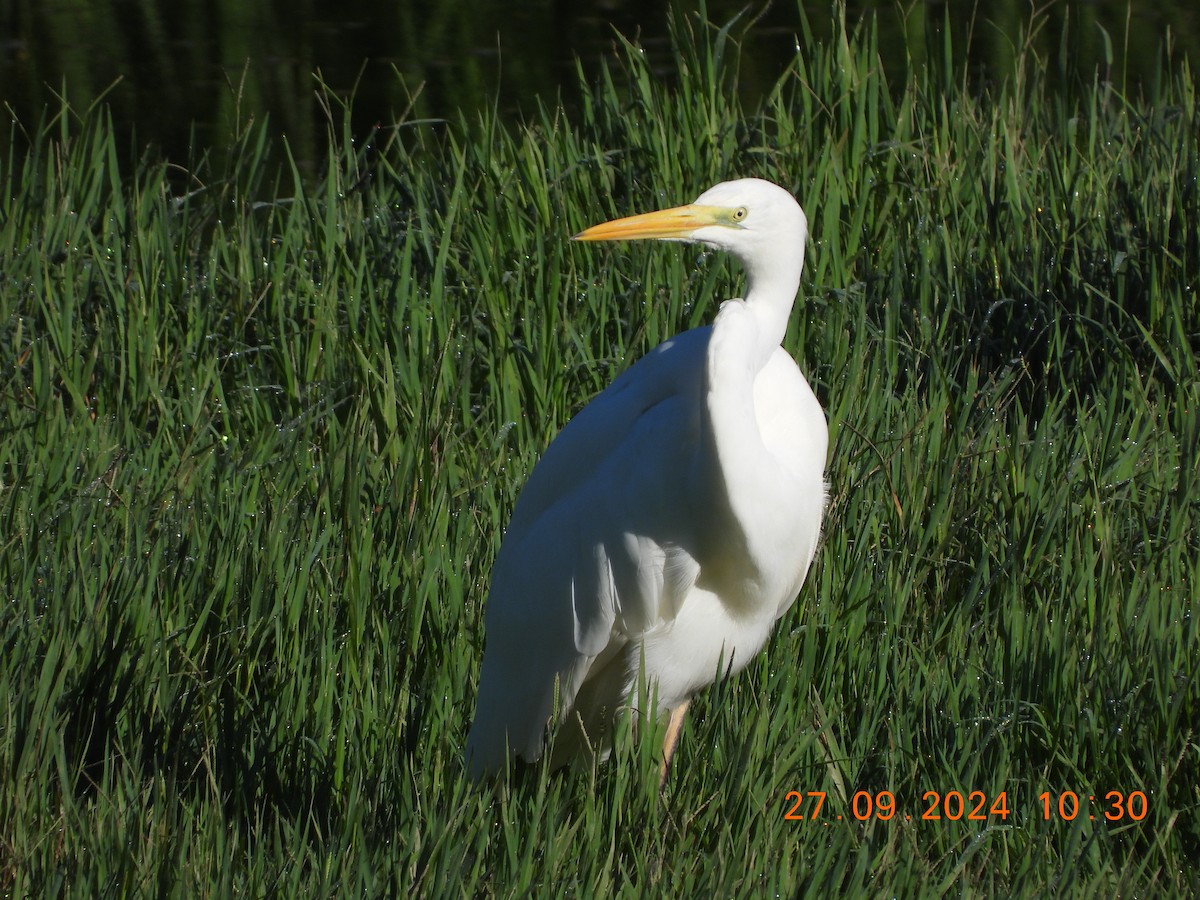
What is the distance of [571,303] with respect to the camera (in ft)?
11.5

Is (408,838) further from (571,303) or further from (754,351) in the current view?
(571,303)

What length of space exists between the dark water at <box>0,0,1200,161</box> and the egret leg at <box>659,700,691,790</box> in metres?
4.48

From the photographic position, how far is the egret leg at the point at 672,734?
2.20m

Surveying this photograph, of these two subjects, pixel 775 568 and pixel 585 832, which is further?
pixel 775 568

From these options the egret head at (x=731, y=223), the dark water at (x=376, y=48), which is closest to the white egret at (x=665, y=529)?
the egret head at (x=731, y=223)

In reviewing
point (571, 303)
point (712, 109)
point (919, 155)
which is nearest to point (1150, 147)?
point (919, 155)

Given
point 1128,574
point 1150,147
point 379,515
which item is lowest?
point 1128,574

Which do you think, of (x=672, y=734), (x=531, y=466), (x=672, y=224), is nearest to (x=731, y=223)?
(x=672, y=224)

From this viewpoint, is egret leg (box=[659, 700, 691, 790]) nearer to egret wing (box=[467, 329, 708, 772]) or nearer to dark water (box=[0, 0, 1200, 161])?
egret wing (box=[467, 329, 708, 772])

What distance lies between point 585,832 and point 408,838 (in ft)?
0.78
